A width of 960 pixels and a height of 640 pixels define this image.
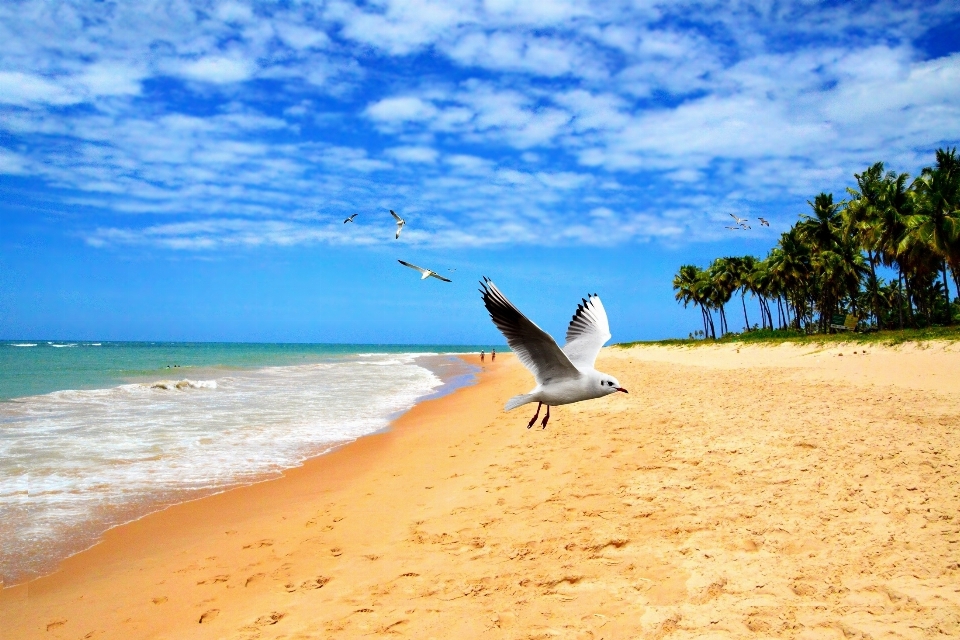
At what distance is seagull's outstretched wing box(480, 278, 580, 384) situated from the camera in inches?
176

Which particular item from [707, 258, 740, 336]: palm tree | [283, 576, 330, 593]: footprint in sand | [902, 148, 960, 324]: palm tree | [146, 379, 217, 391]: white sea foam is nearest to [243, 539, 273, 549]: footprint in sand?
[283, 576, 330, 593]: footprint in sand

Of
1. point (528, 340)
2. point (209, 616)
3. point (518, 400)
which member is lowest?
point (209, 616)

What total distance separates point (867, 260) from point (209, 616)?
57287 millimetres

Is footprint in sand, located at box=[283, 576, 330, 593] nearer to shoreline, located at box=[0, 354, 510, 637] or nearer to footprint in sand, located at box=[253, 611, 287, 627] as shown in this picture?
footprint in sand, located at box=[253, 611, 287, 627]

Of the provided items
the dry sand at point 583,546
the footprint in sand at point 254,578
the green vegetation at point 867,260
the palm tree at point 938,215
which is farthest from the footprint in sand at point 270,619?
the palm tree at point 938,215

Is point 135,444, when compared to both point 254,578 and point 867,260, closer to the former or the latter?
point 254,578

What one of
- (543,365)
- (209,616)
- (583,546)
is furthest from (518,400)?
(209,616)

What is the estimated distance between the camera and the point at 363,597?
5512 millimetres

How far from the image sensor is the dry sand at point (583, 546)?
15.6ft

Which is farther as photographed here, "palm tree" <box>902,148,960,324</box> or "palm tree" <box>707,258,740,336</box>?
"palm tree" <box>707,258,740,336</box>

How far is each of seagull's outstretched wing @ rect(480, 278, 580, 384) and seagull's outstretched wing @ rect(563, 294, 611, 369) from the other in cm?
97

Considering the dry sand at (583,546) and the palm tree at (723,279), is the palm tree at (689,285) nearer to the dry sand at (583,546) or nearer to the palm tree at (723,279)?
the palm tree at (723,279)

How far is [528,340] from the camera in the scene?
4.62 metres

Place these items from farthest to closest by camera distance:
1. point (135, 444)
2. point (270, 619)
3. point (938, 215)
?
1. point (938, 215)
2. point (135, 444)
3. point (270, 619)
